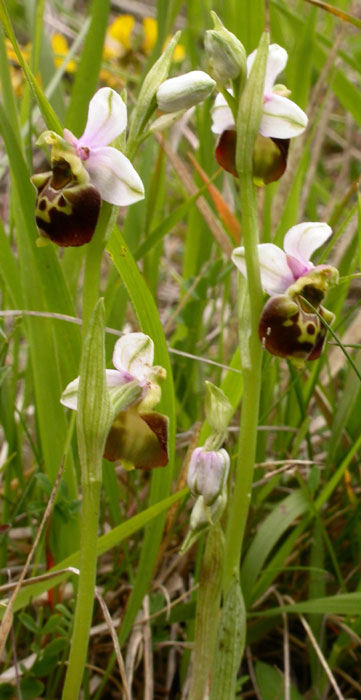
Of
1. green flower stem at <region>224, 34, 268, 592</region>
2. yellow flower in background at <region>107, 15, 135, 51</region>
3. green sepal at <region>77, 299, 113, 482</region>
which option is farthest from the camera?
yellow flower in background at <region>107, 15, 135, 51</region>

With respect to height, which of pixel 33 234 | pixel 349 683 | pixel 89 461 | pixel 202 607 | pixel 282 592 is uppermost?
pixel 33 234

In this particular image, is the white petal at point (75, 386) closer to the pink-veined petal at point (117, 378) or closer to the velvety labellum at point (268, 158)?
the pink-veined petal at point (117, 378)

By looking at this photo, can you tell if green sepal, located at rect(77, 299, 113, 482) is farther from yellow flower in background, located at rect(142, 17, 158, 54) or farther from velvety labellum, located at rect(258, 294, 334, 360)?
yellow flower in background, located at rect(142, 17, 158, 54)

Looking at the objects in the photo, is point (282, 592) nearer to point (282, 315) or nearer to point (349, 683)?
point (349, 683)

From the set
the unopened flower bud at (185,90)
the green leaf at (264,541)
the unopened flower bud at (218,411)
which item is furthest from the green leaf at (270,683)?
the unopened flower bud at (185,90)

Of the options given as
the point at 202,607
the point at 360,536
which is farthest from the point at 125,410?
the point at 360,536

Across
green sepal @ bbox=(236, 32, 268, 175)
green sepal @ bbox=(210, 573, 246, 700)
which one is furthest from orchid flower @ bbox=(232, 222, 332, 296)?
green sepal @ bbox=(210, 573, 246, 700)
